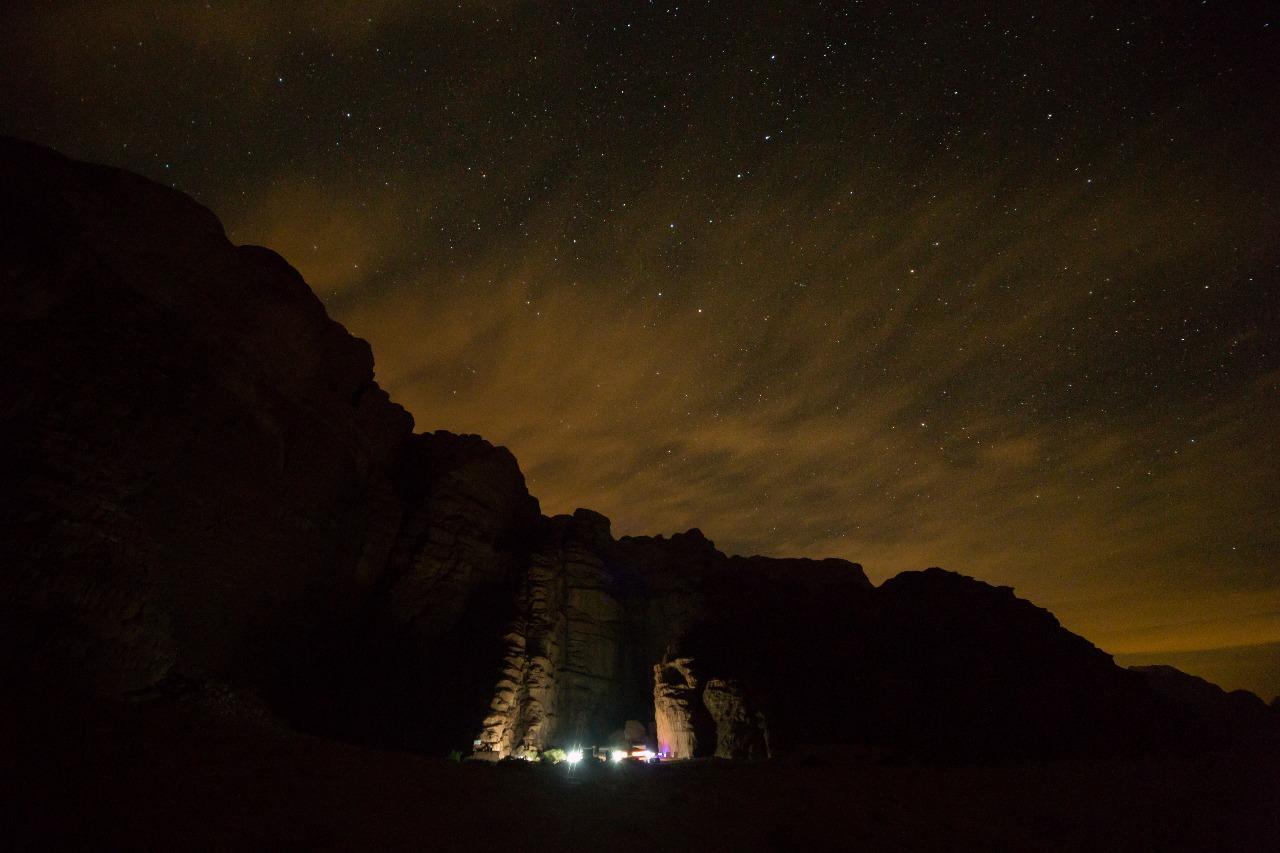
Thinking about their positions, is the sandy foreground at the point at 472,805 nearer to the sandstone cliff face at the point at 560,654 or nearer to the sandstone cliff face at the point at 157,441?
the sandstone cliff face at the point at 157,441

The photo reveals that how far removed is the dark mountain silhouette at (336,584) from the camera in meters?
15.0

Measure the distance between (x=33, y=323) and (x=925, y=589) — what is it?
43.9 meters

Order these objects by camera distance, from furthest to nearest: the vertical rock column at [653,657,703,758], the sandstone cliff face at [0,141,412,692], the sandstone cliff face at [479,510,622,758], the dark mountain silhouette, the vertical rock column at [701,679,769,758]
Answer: the sandstone cliff face at [479,510,622,758] → the vertical rock column at [653,657,703,758] → the vertical rock column at [701,679,769,758] → the dark mountain silhouette → the sandstone cliff face at [0,141,412,692]

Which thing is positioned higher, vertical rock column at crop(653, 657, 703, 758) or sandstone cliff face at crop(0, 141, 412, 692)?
sandstone cliff face at crop(0, 141, 412, 692)

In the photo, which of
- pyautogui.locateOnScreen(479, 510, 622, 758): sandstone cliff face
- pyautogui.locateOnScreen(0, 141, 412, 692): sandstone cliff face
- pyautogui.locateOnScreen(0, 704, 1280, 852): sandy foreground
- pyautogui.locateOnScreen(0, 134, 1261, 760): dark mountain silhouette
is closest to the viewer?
pyautogui.locateOnScreen(0, 704, 1280, 852): sandy foreground

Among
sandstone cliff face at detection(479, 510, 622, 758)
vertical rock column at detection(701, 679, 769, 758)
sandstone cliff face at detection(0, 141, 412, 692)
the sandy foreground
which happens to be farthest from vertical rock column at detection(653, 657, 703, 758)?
sandstone cliff face at detection(0, 141, 412, 692)

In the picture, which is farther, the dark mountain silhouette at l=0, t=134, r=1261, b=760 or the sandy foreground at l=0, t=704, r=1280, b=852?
the dark mountain silhouette at l=0, t=134, r=1261, b=760

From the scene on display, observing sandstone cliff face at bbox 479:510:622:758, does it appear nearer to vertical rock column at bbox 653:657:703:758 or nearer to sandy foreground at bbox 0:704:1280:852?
vertical rock column at bbox 653:657:703:758

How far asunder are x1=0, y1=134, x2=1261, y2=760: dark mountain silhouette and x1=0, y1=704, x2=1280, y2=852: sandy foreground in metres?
3.38

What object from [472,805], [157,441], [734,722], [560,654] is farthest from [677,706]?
[157,441]

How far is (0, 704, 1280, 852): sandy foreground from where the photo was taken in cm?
619

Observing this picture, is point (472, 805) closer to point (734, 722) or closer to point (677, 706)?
point (734, 722)

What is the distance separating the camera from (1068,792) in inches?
650

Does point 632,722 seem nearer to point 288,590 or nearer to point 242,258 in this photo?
point 288,590
